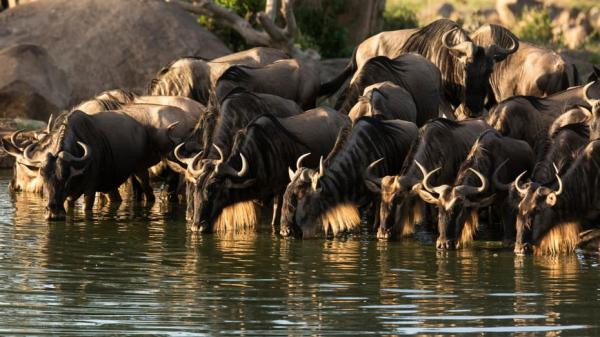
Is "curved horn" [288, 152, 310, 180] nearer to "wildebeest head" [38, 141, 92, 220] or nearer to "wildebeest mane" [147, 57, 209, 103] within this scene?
"wildebeest head" [38, 141, 92, 220]

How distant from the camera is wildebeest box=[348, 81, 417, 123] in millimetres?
20797

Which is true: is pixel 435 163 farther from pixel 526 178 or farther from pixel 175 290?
pixel 175 290

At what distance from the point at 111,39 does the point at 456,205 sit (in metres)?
→ 16.5

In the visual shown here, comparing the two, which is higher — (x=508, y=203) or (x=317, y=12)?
(x=317, y=12)

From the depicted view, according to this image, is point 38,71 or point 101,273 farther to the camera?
point 38,71

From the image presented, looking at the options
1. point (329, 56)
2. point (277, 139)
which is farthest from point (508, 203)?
point (329, 56)

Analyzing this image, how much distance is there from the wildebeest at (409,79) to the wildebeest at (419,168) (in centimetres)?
382

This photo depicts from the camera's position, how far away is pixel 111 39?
32438 mm

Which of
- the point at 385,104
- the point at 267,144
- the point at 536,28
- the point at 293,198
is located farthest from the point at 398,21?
the point at 293,198

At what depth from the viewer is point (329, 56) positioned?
37.0 metres

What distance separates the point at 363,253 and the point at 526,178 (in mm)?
2844

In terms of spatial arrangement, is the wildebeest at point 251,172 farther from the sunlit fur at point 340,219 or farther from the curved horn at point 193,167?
the sunlit fur at point 340,219

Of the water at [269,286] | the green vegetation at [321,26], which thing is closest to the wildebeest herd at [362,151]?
the water at [269,286]

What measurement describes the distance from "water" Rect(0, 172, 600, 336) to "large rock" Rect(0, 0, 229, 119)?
13.0 meters
